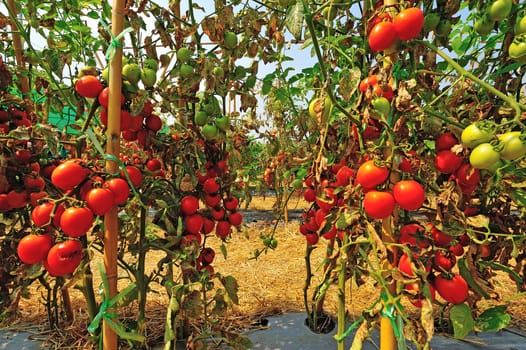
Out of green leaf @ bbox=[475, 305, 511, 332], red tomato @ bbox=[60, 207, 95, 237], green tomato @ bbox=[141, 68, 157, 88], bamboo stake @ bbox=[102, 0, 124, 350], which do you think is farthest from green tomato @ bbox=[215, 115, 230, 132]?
green leaf @ bbox=[475, 305, 511, 332]


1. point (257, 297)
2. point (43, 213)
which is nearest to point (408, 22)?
point (43, 213)

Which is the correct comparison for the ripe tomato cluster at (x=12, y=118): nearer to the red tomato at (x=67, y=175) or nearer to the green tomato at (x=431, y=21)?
the red tomato at (x=67, y=175)

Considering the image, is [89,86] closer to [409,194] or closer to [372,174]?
[372,174]

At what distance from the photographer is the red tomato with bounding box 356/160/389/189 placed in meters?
0.92

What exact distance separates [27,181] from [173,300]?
74 cm

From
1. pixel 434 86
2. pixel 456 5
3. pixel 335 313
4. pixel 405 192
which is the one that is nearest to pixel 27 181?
pixel 405 192

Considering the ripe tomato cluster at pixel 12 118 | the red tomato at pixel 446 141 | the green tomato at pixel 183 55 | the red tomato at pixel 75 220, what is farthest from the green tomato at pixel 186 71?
the red tomato at pixel 446 141

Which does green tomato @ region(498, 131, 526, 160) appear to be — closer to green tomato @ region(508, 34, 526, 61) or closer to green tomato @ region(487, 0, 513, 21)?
green tomato @ region(508, 34, 526, 61)

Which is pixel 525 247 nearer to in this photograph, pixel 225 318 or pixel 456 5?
pixel 456 5

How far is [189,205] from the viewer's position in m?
1.34

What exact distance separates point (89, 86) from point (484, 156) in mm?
1255

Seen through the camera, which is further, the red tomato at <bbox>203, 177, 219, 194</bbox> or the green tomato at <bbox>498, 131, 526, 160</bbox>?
the red tomato at <bbox>203, 177, 219, 194</bbox>

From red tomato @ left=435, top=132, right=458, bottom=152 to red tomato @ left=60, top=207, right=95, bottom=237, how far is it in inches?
45.6

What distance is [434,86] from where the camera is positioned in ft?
3.77
